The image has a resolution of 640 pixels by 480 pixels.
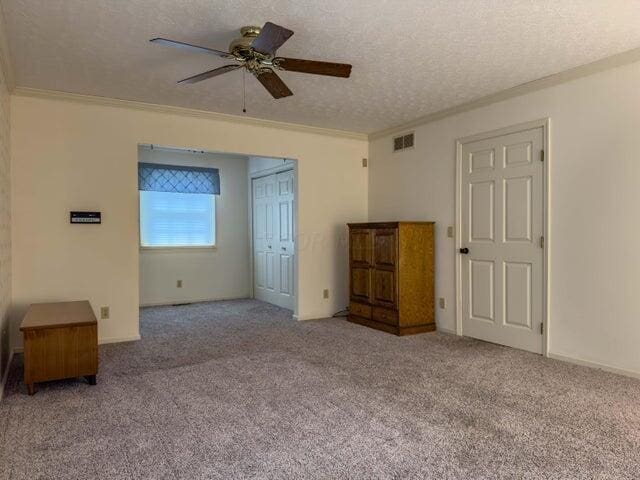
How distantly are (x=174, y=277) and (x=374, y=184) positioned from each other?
3.29m

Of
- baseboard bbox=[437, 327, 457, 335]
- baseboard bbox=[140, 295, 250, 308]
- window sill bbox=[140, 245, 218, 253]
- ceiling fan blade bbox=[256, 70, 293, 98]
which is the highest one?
ceiling fan blade bbox=[256, 70, 293, 98]

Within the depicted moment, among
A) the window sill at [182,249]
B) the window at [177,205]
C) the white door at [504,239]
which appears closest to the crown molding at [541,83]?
the white door at [504,239]

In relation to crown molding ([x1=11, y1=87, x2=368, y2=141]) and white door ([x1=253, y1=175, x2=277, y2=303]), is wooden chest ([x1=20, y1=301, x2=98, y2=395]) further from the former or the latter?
white door ([x1=253, y1=175, x2=277, y2=303])

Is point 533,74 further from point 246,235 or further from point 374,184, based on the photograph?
point 246,235

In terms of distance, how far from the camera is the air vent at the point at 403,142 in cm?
509

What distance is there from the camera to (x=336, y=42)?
2910 mm

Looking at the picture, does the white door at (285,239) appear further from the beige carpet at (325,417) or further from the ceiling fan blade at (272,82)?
the ceiling fan blade at (272,82)

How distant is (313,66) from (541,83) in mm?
2178

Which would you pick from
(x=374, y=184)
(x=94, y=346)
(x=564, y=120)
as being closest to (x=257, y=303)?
(x=374, y=184)

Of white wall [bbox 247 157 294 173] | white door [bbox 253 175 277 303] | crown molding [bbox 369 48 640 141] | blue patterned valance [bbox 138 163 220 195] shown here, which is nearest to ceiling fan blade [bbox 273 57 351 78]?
crown molding [bbox 369 48 640 141]

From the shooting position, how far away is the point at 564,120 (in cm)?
354

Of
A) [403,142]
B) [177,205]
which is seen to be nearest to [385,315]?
[403,142]

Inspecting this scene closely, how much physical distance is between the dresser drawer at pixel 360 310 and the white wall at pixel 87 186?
2103mm

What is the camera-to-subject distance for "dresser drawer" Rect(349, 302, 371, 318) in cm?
497
